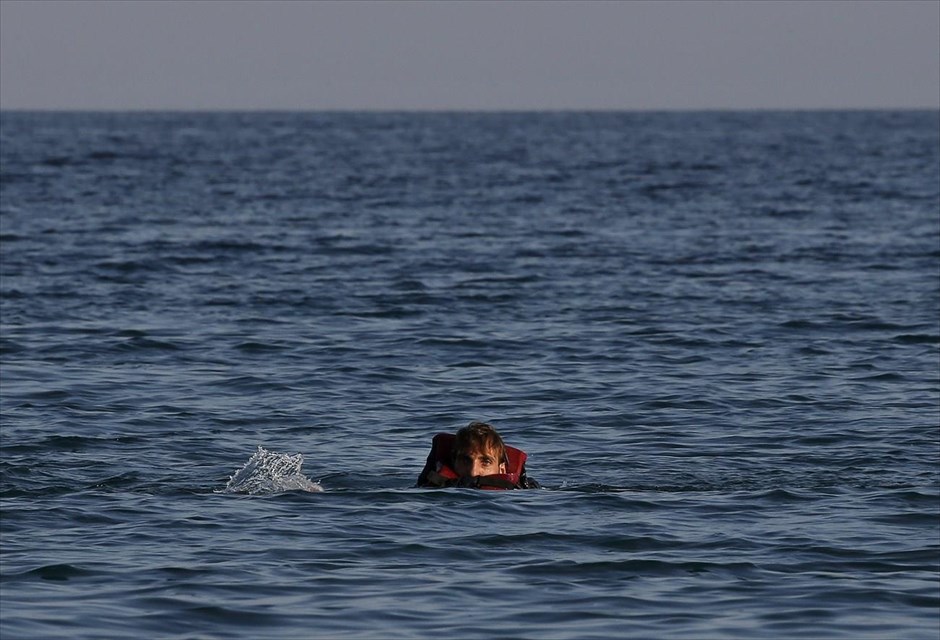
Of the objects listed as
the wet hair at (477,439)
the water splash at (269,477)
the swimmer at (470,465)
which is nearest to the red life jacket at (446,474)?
the swimmer at (470,465)

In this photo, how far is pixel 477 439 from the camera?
1367cm

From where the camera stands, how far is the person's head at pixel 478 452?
13.6 m

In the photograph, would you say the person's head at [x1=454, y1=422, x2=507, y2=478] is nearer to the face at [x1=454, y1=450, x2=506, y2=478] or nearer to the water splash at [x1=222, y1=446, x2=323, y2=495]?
the face at [x1=454, y1=450, x2=506, y2=478]

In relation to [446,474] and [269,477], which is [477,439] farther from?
[269,477]

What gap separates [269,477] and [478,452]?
6.90 ft

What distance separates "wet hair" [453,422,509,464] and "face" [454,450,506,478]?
41 millimetres

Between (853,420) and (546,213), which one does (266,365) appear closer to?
(853,420)

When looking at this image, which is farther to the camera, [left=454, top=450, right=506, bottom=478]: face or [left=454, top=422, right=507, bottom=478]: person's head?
[left=454, top=450, right=506, bottom=478]: face

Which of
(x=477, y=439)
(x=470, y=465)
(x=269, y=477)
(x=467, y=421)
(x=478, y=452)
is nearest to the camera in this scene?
(x=477, y=439)

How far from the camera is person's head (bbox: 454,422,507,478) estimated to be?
44.8 feet

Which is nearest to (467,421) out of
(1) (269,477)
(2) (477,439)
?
(1) (269,477)

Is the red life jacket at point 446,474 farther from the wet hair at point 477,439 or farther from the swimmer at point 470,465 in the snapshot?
the wet hair at point 477,439

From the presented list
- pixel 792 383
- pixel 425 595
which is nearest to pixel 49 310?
pixel 792 383

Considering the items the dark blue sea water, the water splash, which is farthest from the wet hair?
the water splash
